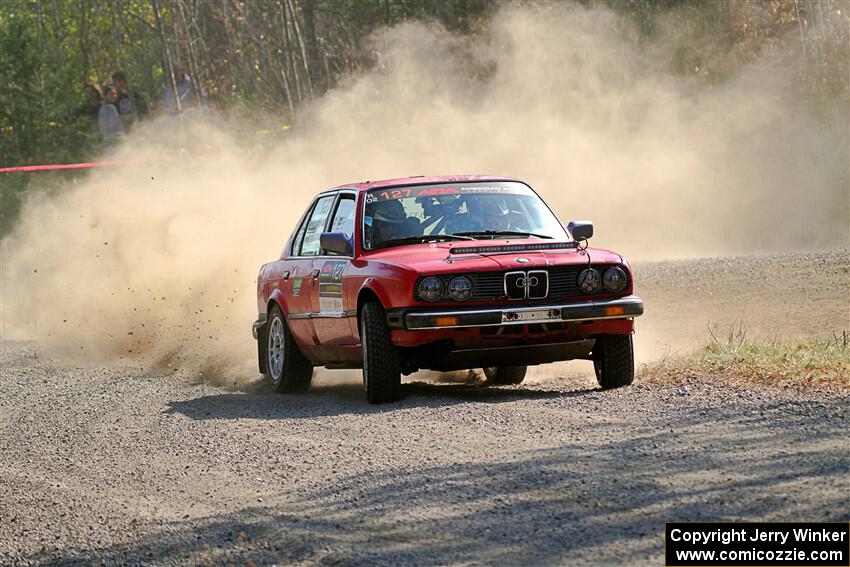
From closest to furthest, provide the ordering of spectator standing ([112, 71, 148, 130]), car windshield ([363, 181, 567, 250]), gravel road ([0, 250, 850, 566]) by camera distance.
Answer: gravel road ([0, 250, 850, 566]), car windshield ([363, 181, 567, 250]), spectator standing ([112, 71, 148, 130])

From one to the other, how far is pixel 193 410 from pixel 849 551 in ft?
21.0

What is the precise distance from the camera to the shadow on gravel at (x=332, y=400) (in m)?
9.54

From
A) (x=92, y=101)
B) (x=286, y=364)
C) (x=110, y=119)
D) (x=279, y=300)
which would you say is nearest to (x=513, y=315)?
(x=286, y=364)

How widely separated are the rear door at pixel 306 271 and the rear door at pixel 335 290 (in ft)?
0.42

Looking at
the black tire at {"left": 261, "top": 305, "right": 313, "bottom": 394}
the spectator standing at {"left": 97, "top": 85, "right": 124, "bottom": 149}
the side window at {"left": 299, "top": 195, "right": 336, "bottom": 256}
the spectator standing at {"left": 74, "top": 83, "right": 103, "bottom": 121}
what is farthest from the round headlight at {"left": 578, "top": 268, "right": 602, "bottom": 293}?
the spectator standing at {"left": 74, "top": 83, "right": 103, "bottom": 121}

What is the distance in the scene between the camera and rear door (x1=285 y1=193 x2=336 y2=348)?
36.4ft

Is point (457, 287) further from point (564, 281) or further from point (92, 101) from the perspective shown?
point (92, 101)

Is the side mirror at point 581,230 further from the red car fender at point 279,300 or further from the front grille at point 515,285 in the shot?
the red car fender at point 279,300

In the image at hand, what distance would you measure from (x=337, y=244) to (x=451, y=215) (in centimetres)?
88

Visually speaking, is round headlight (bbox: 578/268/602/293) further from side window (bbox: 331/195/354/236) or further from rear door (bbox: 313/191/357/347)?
side window (bbox: 331/195/354/236)

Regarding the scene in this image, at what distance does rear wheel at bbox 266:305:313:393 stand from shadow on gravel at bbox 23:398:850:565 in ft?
14.8

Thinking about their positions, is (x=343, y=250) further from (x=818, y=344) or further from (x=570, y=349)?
(x=818, y=344)

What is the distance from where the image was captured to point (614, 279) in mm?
9648

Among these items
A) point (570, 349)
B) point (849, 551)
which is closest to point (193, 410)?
point (570, 349)
